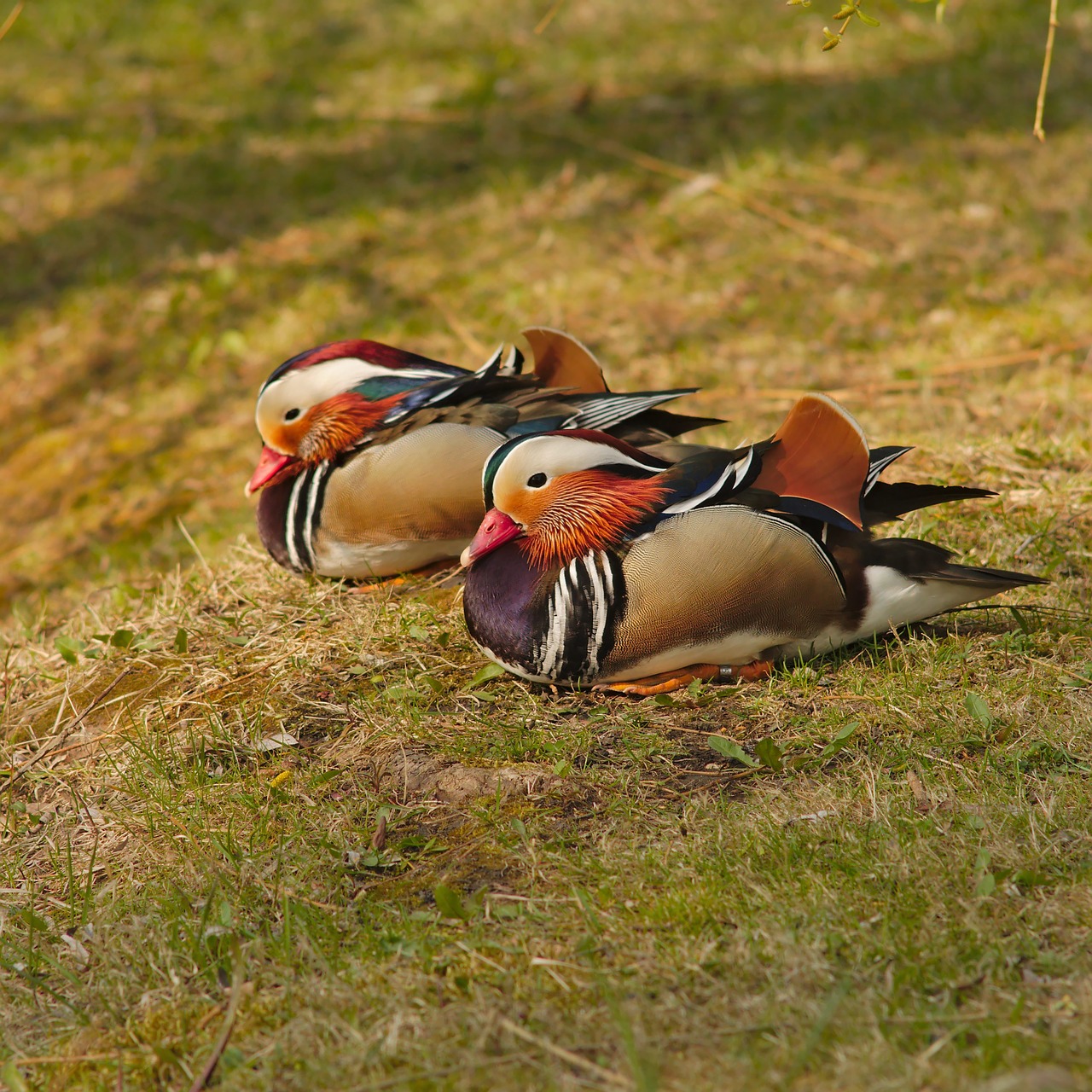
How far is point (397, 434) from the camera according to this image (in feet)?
11.0

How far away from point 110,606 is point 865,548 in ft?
8.20

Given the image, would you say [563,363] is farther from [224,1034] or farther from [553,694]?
[224,1034]

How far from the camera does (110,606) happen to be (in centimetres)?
386

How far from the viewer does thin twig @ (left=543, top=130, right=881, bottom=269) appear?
6.55 m

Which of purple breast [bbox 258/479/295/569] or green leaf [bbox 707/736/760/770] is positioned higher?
purple breast [bbox 258/479/295/569]

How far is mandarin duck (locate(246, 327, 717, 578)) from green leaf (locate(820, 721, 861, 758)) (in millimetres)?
1060

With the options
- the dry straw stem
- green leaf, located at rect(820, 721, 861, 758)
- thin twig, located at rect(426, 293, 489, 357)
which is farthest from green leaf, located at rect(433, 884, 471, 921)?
thin twig, located at rect(426, 293, 489, 357)

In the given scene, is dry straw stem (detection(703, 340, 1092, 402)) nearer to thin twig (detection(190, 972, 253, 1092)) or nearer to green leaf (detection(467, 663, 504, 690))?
green leaf (detection(467, 663, 504, 690))

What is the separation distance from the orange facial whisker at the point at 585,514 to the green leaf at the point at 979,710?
85 cm

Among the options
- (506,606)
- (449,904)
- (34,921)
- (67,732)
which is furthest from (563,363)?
(34,921)

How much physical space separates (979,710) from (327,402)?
80.3 inches

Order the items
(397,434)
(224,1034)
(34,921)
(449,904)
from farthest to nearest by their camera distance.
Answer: (397,434), (34,921), (449,904), (224,1034)

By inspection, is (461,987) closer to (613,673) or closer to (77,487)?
(613,673)

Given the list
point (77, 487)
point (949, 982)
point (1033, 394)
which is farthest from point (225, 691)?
point (1033, 394)
